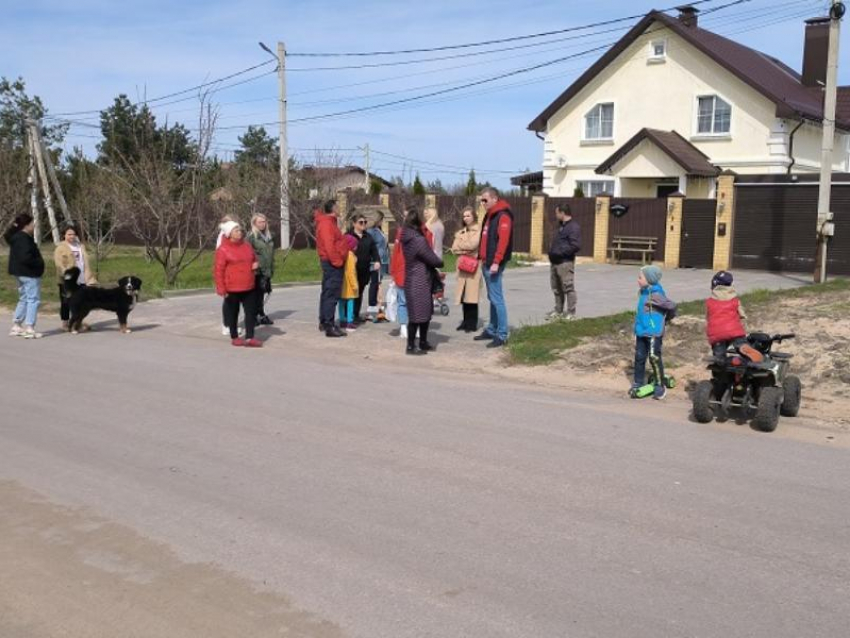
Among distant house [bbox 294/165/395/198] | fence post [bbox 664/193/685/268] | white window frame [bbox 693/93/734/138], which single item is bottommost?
fence post [bbox 664/193/685/268]

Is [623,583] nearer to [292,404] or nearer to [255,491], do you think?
[255,491]

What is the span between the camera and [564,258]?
12.7 metres

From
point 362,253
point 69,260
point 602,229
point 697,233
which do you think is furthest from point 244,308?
point 602,229

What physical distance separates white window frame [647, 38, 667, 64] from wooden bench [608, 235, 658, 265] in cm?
937

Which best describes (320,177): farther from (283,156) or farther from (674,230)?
(674,230)

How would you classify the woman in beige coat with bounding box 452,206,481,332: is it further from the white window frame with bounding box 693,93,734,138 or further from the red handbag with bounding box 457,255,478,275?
the white window frame with bounding box 693,93,734,138

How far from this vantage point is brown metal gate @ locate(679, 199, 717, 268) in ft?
84.0

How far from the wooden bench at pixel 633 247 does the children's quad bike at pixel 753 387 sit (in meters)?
19.3

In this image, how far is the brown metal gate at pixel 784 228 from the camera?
2298 centimetres

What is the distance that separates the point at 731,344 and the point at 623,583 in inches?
163

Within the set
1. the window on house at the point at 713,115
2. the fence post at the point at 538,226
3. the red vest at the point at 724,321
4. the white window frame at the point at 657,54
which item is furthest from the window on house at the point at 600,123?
the red vest at the point at 724,321

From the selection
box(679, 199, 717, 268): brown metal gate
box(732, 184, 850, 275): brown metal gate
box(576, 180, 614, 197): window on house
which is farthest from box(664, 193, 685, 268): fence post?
box(576, 180, 614, 197): window on house

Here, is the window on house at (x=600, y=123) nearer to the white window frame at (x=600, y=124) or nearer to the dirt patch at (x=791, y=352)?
the white window frame at (x=600, y=124)

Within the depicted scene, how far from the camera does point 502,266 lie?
11.2 m
